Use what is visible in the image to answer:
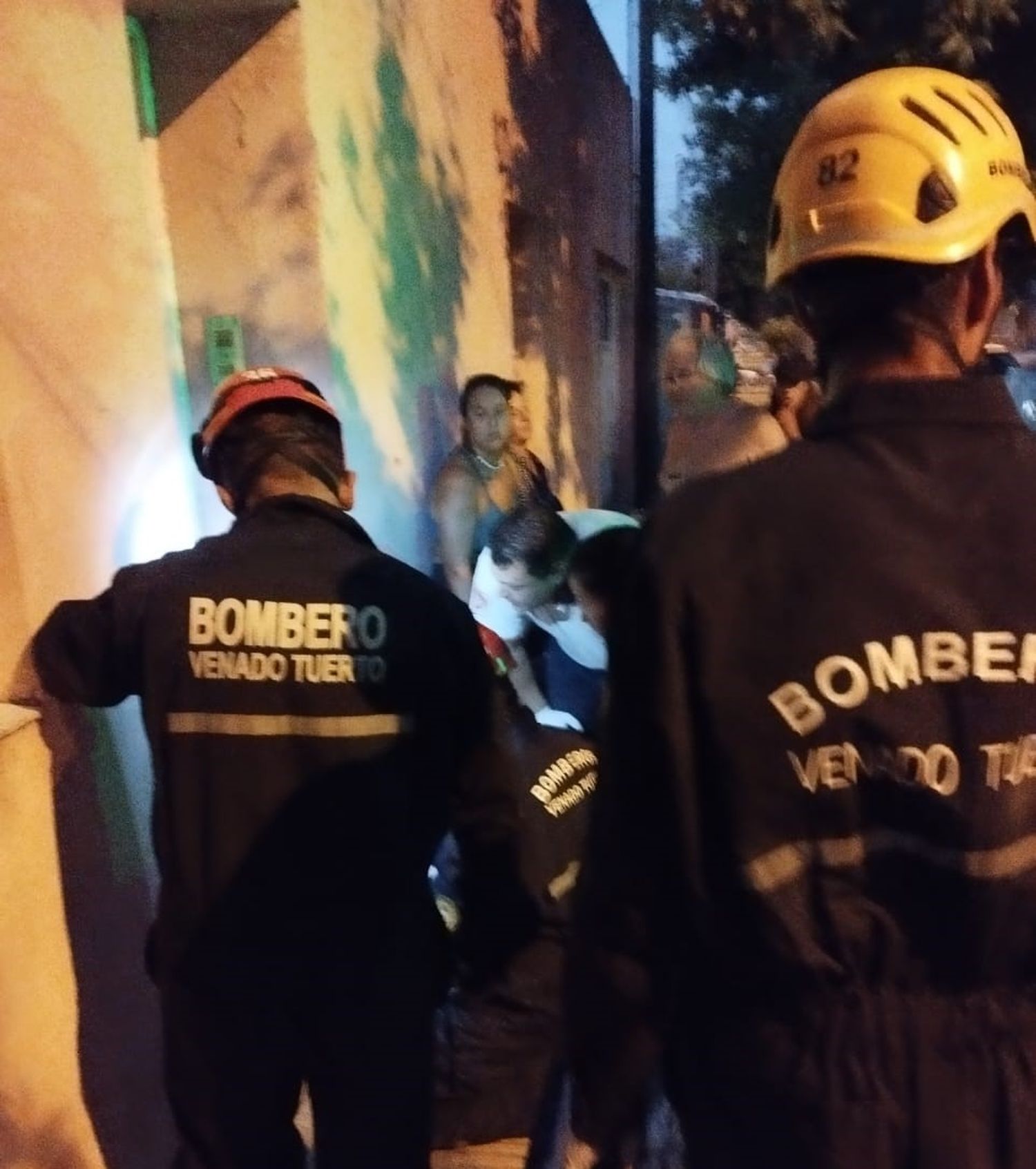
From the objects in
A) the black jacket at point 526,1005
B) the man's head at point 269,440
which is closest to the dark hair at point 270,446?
the man's head at point 269,440

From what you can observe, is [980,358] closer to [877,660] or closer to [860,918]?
[877,660]

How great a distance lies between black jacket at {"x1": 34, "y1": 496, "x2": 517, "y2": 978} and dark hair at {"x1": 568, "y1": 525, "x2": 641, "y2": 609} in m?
0.85

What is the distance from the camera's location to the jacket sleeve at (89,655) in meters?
1.82

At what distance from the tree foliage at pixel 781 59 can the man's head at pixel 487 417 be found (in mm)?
1968

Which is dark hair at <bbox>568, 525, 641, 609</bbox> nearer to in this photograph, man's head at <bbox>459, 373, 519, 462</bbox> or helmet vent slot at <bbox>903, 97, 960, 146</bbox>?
man's head at <bbox>459, 373, 519, 462</bbox>

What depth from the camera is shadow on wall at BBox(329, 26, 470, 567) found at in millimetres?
3271

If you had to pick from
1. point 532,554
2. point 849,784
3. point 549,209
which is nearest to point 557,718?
point 532,554

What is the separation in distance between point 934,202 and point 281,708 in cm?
119

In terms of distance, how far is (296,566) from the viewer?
175cm

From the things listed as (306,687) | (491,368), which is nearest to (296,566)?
(306,687)

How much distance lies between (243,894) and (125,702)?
0.58 m

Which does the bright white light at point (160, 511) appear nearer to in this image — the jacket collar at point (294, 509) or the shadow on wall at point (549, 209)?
the jacket collar at point (294, 509)

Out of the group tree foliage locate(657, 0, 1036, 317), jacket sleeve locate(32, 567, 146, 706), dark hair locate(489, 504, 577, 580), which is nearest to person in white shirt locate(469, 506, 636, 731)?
dark hair locate(489, 504, 577, 580)

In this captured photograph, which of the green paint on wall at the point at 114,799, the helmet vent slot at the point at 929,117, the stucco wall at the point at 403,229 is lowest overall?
the green paint on wall at the point at 114,799
